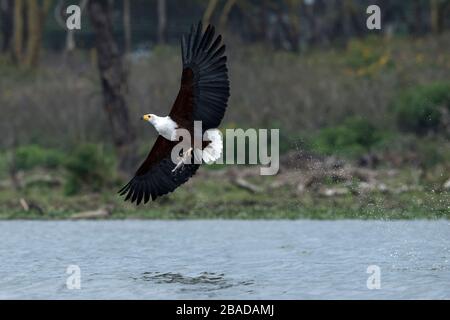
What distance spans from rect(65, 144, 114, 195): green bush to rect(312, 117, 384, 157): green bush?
13.5ft

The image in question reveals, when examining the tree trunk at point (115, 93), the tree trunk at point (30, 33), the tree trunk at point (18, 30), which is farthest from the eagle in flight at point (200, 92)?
the tree trunk at point (18, 30)

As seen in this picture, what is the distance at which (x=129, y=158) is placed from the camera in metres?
21.2

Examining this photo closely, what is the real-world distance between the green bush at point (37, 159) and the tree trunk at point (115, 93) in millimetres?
1698

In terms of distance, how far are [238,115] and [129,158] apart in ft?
13.2

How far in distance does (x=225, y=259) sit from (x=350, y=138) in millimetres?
9205

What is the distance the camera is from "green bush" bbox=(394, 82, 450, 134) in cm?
2286

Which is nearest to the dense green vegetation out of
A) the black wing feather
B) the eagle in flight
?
the eagle in flight

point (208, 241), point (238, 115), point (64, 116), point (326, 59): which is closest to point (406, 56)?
point (326, 59)

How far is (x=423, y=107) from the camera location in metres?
22.8

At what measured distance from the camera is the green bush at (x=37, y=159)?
22641mm

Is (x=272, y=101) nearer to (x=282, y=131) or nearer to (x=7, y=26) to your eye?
(x=282, y=131)

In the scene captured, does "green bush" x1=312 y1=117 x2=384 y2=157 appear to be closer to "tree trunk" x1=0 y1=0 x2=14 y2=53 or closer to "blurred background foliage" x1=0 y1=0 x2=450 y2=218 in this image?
"blurred background foliage" x1=0 y1=0 x2=450 y2=218

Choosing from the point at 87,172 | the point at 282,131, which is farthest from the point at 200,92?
the point at 282,131

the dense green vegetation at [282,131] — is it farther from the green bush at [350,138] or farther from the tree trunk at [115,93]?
the tree trunk at [115,93]
